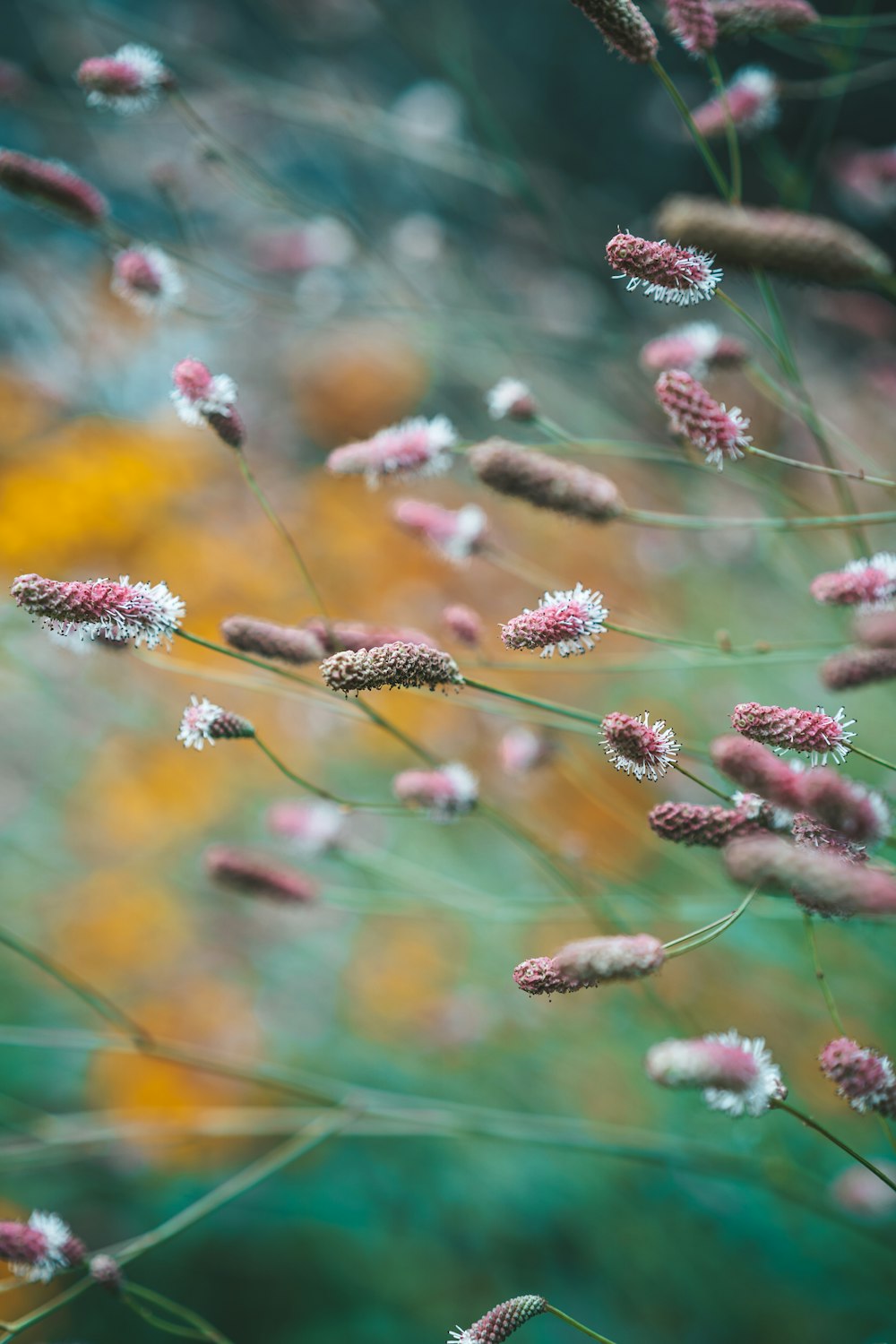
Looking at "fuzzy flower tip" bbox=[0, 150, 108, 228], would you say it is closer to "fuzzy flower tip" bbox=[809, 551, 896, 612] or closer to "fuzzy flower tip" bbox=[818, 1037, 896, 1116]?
"fuzzy flower tip" bbox=[809, 551, 896, 612]

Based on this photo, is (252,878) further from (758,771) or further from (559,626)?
(758,771)

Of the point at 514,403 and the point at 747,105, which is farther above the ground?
the point at 747,105

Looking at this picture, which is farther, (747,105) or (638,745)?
(747,105)

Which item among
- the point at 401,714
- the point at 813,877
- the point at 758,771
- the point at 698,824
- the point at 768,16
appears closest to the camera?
the point at 813,877

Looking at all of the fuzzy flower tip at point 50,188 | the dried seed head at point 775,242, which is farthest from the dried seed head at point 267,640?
the fuzzy flower tip at point 50,188

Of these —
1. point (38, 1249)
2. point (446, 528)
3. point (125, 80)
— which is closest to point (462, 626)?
point (446, 528)

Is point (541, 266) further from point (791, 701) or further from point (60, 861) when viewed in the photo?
point (60, 861)

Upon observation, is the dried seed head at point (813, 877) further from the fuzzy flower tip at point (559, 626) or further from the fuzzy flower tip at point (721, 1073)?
the fuzzy flower tip at point (559, 626)
